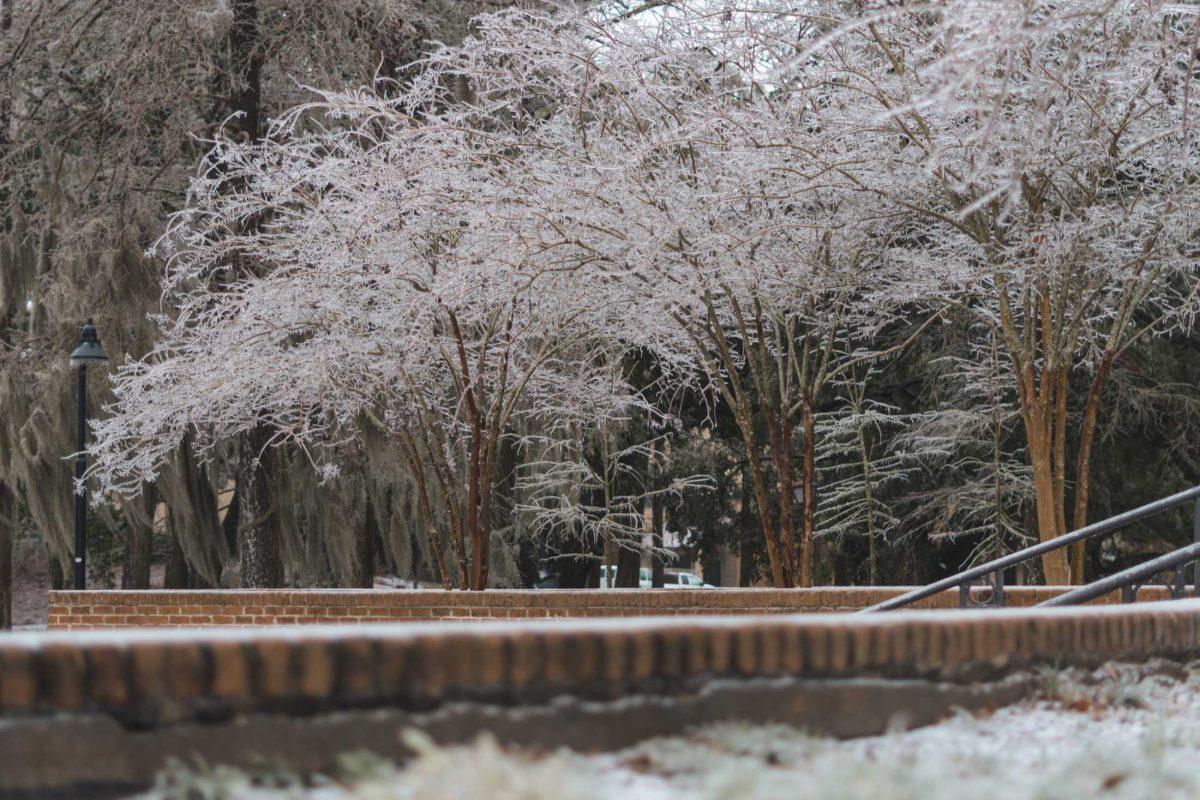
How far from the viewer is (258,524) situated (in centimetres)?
1722

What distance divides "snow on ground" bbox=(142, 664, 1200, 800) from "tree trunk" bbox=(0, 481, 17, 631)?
54.3 ft

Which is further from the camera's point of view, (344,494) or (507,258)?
(344,494)

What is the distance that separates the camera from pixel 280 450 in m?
18.2

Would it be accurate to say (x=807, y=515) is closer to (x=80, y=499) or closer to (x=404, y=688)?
(x=80, y=499)

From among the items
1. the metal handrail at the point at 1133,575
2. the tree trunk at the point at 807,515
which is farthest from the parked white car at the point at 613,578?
the metal handrail at the point at 1133,575

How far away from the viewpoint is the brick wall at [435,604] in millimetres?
10875

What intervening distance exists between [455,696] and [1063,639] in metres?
2.14

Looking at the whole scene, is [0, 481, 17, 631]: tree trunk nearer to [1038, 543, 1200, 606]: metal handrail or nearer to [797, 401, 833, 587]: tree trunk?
[797, 401, 833, 587]: tree trunk

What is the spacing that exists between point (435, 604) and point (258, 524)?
620 centimetres

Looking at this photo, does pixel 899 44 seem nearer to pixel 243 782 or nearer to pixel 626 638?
pixel 626 638

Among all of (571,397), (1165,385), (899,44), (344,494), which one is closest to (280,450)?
(344,494)

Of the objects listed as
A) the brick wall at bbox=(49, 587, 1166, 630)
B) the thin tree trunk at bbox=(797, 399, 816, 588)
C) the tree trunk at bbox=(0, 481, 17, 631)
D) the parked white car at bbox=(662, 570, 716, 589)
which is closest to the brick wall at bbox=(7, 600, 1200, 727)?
the brick wall at bbox=(49, 587, 1166, 630)

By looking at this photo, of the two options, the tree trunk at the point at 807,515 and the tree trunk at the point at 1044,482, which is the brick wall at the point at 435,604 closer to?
the tree trunk at the point at 1044,482

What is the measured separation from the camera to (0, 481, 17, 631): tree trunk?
19.2 metres
